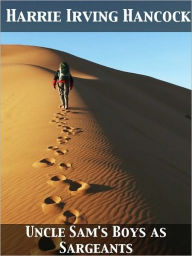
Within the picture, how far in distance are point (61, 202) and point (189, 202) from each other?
2.69m

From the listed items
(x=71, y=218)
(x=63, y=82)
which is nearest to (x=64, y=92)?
(x=63, y=82)

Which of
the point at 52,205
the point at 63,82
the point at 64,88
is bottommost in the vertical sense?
the point at 52,205

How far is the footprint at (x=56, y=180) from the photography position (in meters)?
5.91

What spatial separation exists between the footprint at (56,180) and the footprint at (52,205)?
504mm

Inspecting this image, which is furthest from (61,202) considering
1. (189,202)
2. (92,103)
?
(92,103)

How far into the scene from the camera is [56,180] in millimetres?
6090

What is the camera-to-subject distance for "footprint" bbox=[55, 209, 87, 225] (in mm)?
4723

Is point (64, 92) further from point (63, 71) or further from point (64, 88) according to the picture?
point (63, 71)

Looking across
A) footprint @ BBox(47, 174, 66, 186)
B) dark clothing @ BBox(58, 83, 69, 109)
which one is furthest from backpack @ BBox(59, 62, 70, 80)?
footprint @ BBox(47, 174, 66, 186)

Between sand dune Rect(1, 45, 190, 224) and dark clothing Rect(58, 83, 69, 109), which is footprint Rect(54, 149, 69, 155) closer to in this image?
sand dune Rect(1, 45, 190, 224)

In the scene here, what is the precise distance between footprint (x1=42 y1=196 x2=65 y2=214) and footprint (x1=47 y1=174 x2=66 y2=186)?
1.65 feet

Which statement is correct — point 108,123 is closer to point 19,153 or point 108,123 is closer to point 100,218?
point 19,153

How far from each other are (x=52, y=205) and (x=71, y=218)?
468 mm

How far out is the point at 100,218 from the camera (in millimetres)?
4879
